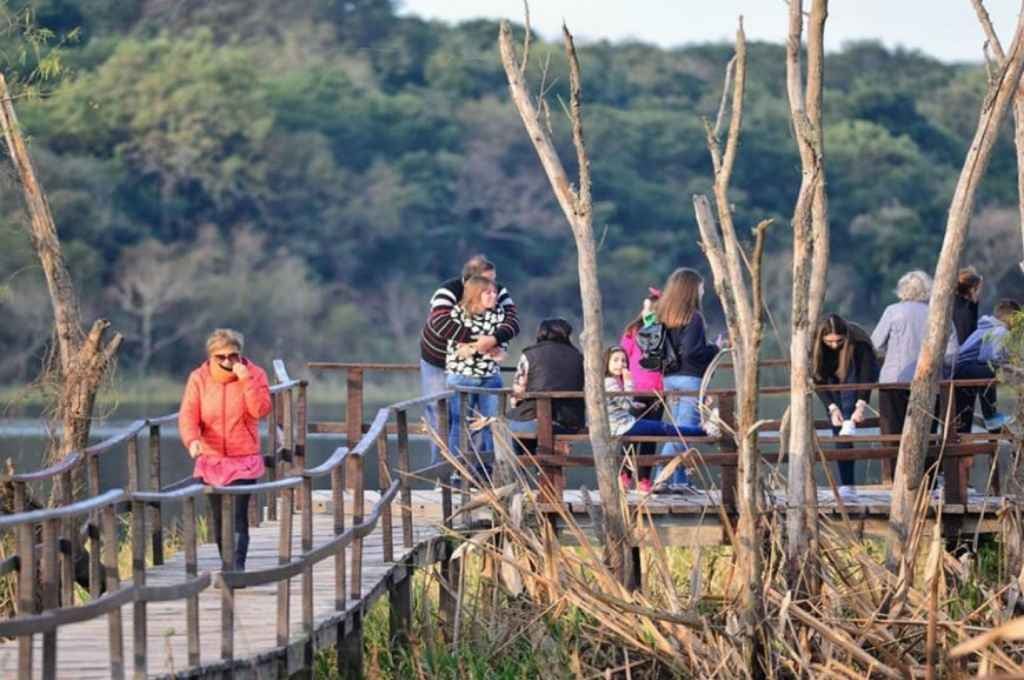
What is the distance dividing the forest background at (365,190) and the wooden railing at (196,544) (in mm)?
30326

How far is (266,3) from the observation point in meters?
58.5

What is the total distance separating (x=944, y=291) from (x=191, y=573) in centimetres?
425

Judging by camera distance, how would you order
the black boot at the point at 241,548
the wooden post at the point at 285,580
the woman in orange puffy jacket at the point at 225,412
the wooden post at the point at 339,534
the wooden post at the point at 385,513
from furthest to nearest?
the wooden post at the point at 385,513 < the black boot at the point at 241,548 < the woman in orange puffy jacket at the point at 225,412 < the wooden post at the point at 339,534 < the wooden post at the point at 285,580

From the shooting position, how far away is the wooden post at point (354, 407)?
15.1 metres

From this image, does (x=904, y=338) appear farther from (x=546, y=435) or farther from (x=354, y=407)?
(x=354, y=407)

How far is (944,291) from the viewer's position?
12.0 metres

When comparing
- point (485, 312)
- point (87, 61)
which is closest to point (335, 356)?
point (87, 61)

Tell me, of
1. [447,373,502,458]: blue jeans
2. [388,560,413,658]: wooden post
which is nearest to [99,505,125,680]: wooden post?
[388,560,413,658]: wooden post

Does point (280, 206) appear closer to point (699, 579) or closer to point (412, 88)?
point (412, 88)

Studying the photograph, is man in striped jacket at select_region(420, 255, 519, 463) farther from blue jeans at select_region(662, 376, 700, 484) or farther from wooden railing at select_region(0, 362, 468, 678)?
blue jeans at select_region(662, 376, 700, 484)

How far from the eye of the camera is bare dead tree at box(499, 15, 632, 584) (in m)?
11.8

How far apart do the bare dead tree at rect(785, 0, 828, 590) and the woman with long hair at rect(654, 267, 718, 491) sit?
1933mm

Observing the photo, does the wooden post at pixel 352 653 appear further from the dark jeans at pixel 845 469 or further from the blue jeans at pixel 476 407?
the dark jeans at pixel 845 469

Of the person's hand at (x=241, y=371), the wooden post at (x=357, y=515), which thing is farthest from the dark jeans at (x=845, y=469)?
the person's hand at (x=241, y=371)
